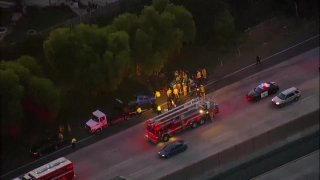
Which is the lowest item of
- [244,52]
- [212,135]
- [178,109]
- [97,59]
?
[212,135]

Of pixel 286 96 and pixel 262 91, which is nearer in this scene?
pixel 286 96

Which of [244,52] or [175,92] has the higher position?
[244,52]

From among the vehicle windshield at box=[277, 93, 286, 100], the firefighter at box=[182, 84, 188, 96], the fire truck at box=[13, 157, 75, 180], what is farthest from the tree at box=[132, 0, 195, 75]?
the fire truck at box=[13, 157, 75, 180]

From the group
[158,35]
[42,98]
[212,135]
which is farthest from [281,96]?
[42,98]

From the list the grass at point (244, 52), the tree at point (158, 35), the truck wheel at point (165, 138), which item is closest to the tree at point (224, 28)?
the grass at point (244, 52)

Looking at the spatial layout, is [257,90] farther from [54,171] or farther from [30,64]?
[54,171]

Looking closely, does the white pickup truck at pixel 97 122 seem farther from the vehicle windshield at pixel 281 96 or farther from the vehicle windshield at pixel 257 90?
the vehicle windshield at pixel 281 96
